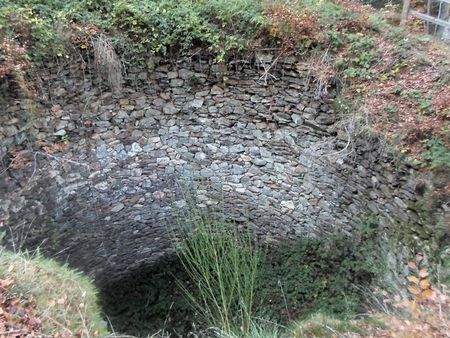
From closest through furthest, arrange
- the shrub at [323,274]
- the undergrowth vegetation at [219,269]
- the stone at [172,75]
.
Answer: the shrub at [323,274] < the undergrowth vegetation at [219,269] < the stone at [172,75]

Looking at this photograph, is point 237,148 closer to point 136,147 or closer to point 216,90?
point 216,90

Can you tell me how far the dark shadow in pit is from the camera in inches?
209

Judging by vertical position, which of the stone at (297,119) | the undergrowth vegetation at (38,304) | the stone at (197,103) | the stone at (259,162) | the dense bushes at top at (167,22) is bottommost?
the undergrowth vegetation at (38,304)

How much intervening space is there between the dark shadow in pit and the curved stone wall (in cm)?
21

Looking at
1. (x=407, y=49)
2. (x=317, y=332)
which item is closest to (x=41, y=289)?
(x=317, y=332)

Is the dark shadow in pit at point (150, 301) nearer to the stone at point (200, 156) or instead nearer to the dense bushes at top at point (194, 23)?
the stone at point (200, 156)

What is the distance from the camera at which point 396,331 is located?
2.54 metres

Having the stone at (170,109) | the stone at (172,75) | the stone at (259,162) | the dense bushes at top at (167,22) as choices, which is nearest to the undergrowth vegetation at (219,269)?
the stone at (259,162)

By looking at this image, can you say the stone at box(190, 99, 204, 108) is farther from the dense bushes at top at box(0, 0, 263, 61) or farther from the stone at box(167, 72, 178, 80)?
the dense bushes at top at box(0, 0, 263, 61)

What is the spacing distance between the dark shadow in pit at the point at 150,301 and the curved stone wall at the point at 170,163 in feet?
0.70

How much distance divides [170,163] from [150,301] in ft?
6.80

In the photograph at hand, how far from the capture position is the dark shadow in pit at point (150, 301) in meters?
5.32

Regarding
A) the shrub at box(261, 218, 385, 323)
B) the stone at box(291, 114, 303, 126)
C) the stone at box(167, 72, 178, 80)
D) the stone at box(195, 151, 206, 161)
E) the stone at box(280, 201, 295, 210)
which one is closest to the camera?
the shrub at box(261, 218, 385, 323)

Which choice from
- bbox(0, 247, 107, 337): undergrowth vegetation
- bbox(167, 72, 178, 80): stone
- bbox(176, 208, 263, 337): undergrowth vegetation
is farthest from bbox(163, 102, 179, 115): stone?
bbox(0, 247, 107, 337): undergrowth vegetation
